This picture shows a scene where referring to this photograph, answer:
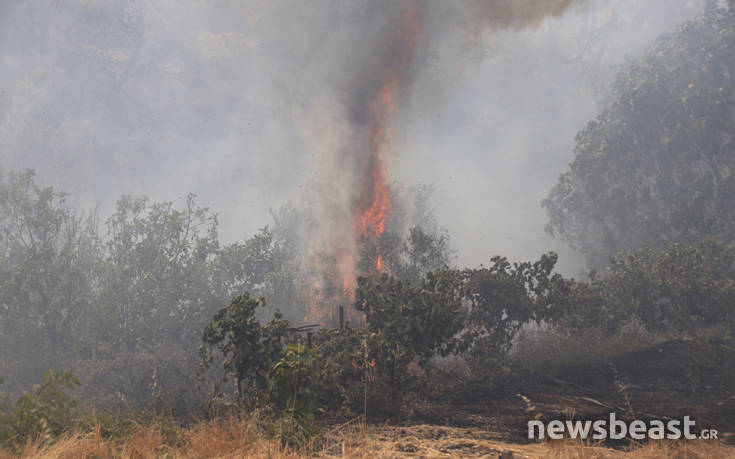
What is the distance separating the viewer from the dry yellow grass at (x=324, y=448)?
436cm

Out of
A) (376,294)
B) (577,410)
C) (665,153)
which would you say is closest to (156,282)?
(376,294)

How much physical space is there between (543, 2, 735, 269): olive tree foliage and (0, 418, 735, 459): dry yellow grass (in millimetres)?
23819

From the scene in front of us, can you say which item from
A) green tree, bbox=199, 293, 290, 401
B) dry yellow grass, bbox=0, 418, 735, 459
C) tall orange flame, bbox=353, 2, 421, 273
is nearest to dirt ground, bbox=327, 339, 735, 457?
dry yellow grass, bbox=0, 418, 735, 459

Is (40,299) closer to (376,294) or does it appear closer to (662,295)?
(376,294)

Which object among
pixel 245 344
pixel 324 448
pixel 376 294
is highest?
pixel 376 294

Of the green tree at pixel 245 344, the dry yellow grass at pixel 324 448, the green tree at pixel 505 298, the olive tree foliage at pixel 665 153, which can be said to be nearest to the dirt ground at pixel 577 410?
the dry yellow grass at pixel 324 448

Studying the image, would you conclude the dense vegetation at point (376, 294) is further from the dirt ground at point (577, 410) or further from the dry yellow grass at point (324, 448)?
the dirt ground at point (577, 410)

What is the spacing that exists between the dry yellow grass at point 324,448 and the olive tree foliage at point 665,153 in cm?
2382

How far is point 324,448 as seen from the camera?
4.73 meters

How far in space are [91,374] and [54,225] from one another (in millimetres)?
14134

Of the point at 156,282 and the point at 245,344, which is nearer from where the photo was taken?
the point at 245,344

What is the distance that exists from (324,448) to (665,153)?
30.8 m

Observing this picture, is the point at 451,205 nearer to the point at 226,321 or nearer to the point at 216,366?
the point at 216,366

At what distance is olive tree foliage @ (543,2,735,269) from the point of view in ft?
77.6
